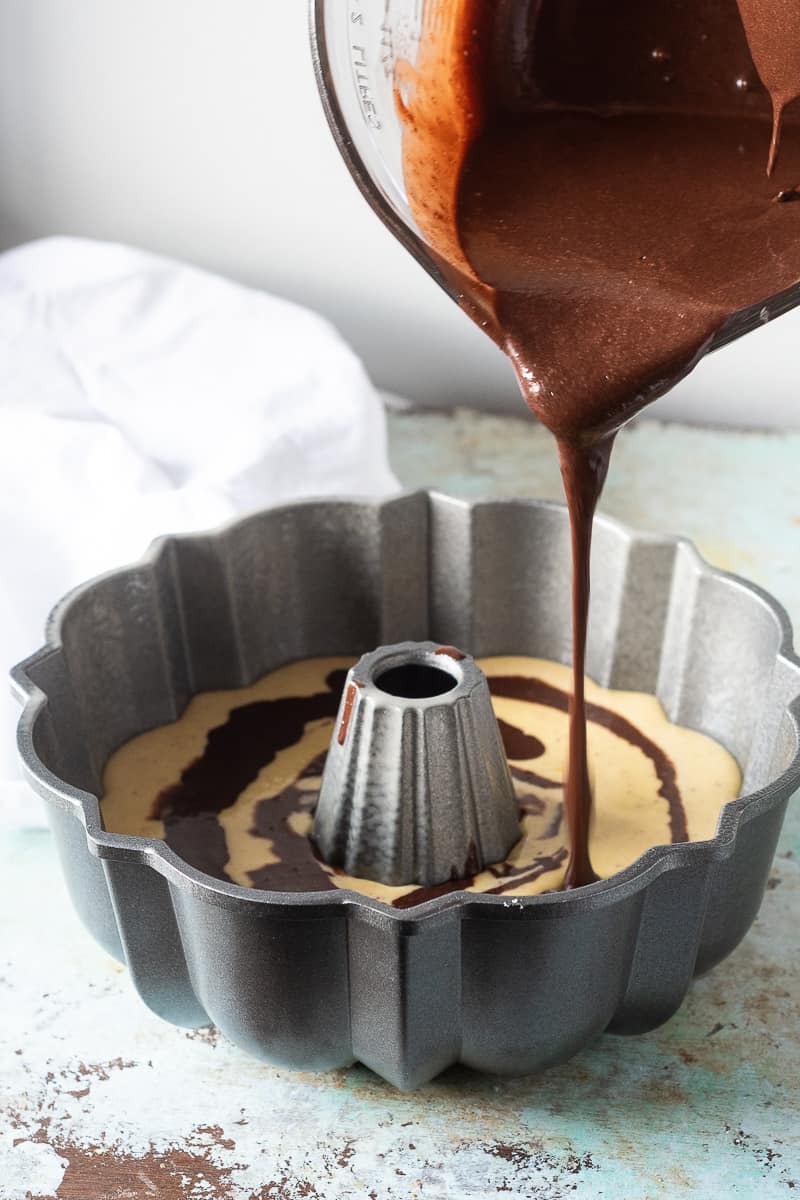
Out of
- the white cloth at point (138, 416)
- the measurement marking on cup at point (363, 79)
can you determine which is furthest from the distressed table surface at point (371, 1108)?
the measurement marking on cup at point (363, 79)

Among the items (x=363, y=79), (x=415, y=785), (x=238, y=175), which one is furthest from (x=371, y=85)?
(x=238, y=175)

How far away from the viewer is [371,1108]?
68 centimetres

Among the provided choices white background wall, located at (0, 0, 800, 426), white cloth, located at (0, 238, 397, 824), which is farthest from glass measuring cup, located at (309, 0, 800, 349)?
white background wall, located at (0, 0, 800, 426)

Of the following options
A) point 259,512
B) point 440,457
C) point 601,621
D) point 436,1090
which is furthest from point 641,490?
point 436,1090

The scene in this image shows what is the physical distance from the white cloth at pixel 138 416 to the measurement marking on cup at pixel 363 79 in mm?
374

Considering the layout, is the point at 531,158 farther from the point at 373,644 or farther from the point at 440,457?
the point at 440,457

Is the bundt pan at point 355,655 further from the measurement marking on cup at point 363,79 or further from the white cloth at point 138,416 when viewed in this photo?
the measurement marking on cup at point 363,79

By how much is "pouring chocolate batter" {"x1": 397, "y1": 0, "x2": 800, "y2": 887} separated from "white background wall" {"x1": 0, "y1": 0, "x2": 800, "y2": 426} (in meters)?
0.74

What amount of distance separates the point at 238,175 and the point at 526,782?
869 millimetres

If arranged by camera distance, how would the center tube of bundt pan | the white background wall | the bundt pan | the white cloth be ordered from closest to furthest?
the bundt pan < the center tube of bundt pan < the white cloth < the white background wall

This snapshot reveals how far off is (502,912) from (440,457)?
31.5 inches

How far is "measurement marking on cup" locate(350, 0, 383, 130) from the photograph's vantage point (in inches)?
26.4

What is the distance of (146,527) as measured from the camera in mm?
1034

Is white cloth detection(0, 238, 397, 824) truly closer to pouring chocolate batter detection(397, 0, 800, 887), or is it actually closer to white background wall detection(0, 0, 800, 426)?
white background wall detection(0, 0, 800, 426)
